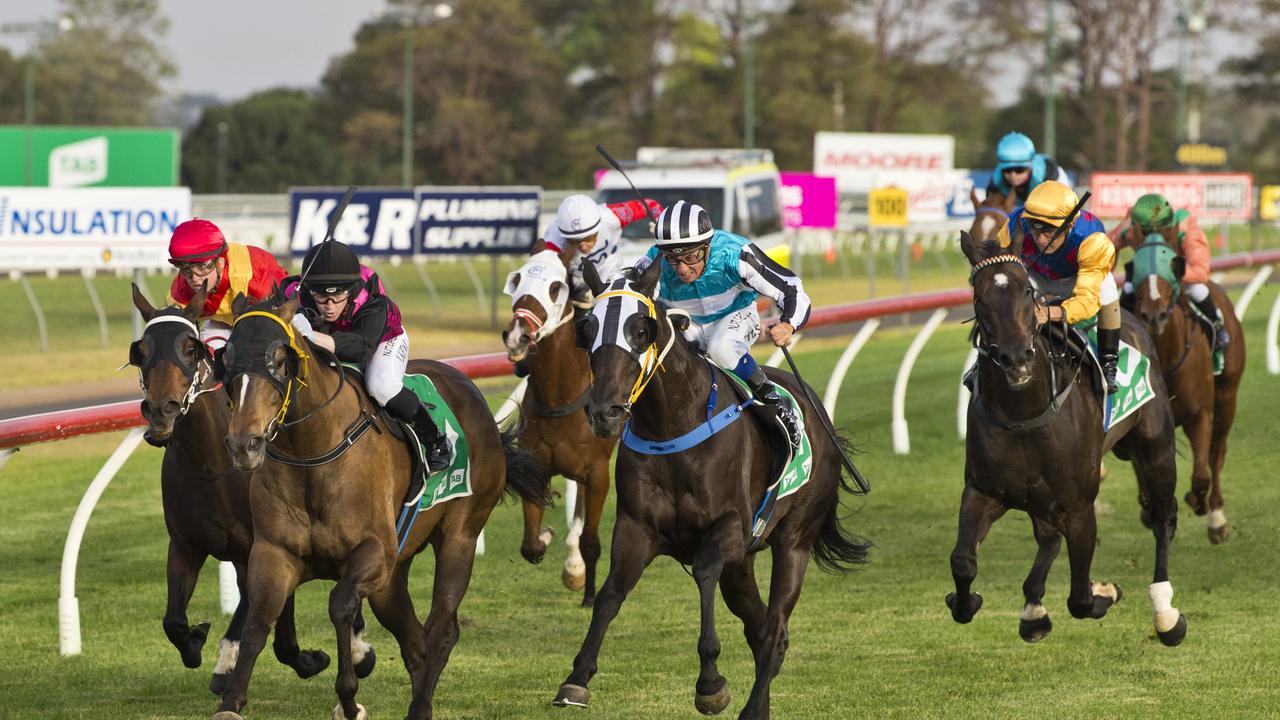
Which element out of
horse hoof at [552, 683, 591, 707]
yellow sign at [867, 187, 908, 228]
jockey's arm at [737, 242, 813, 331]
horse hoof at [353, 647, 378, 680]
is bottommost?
horse hoof at [353, 647, 378, 680]

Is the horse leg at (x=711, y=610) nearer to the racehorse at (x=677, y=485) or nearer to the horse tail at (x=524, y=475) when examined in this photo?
the racehorse at (x=677, y=485)

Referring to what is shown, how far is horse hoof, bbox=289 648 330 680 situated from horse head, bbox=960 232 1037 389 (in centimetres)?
270

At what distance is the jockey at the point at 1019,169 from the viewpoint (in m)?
9.21

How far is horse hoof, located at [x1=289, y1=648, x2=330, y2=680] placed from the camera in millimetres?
6398

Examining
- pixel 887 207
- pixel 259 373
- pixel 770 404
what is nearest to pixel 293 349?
pixel 259 373

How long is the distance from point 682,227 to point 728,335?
0.49m

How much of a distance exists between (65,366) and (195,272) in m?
13.3

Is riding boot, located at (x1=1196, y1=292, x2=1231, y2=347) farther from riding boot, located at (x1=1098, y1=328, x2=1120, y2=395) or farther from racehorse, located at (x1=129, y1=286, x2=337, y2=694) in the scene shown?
racehorse, located at (x1=129, y1=286, x2=337, y2=694)

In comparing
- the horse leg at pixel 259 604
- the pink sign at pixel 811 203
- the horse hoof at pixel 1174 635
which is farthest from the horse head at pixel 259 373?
the pink sign at pixel 811 203

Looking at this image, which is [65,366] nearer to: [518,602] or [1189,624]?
[518,602]

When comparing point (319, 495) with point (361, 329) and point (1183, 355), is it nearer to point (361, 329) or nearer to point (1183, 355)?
point (361, 329)

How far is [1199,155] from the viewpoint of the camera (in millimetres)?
36906

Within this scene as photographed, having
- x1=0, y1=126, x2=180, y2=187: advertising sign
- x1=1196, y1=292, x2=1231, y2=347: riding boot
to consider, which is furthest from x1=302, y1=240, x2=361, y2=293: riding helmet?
x1=0, y1=126, x2=180, y2=187: advertising sign

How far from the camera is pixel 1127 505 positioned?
1089cm
